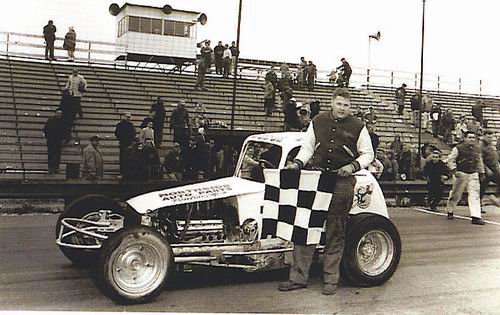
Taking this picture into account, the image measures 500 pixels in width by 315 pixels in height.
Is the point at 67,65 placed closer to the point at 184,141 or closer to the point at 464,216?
the point at 184,141

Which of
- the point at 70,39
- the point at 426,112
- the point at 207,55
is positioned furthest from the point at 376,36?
the point at 207,55

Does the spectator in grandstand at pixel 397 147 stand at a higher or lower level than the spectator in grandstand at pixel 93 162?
higher

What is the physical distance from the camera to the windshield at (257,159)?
15.7 ft

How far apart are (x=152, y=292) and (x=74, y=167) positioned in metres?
4.79

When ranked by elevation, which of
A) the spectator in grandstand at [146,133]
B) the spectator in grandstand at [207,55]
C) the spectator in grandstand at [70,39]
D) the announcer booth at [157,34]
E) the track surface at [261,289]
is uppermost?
the announcer booth at [157,34]

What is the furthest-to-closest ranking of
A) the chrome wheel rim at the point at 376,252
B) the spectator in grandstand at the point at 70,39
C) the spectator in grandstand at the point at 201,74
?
1. the spectator in grandstand at the point at 201,74
2. the spectator in grandstand at the point at 70,39
3. the chrome wheel rim at the point at 376,252

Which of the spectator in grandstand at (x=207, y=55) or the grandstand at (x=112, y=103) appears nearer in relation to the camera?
the grandstand at (x=112, y=103)

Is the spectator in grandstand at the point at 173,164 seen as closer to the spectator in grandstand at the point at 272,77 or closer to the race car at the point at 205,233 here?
the race car at the point at 205,233

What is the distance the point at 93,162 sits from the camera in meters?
8.53

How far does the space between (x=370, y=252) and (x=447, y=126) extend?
7936mm

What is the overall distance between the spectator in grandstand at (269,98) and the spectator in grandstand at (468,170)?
13.6 ft

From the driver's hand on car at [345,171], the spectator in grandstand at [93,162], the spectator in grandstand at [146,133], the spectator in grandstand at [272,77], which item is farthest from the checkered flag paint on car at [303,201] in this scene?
the spectator in grandstand at [272,77]

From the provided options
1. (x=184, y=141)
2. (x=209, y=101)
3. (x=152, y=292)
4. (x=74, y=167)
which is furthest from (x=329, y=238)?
(x=209, y=101)

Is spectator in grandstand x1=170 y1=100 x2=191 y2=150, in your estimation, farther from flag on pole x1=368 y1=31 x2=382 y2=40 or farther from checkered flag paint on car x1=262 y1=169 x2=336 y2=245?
checkered flag paint on car x1=262 y1=169 x2=336 y2=245
